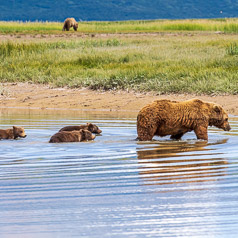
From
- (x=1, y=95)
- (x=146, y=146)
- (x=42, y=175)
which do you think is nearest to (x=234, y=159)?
(x=146, y=146)

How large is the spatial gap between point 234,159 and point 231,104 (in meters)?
8.17

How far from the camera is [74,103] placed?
19578 mm

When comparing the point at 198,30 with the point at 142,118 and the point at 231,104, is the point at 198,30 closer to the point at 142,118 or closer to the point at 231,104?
the point at 231,104

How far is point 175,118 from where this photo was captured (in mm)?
11250

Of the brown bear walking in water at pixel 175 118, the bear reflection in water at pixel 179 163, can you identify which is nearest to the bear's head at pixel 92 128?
the brown bear walking in water at pixel 175 118

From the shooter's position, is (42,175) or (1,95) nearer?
(42,175)

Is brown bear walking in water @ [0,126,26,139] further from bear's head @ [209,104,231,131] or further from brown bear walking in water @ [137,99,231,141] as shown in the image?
bear's head @ [209,104,231,131]

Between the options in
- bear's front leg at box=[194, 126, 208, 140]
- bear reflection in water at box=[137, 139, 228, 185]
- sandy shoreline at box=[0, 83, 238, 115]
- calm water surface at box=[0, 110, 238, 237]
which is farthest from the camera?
sandy shoreline at box=[0, 83, 238, 115]

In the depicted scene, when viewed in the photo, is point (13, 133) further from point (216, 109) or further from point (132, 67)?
point (132, 67)

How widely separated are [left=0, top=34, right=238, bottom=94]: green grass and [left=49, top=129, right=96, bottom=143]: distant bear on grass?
24.5ft

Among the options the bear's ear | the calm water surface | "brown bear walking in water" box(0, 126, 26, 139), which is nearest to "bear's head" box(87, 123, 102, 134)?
the calm water surface

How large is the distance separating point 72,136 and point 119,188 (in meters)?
4.33

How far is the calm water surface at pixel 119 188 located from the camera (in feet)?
19.5

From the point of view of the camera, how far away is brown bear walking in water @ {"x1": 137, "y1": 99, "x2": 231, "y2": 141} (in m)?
11.1
